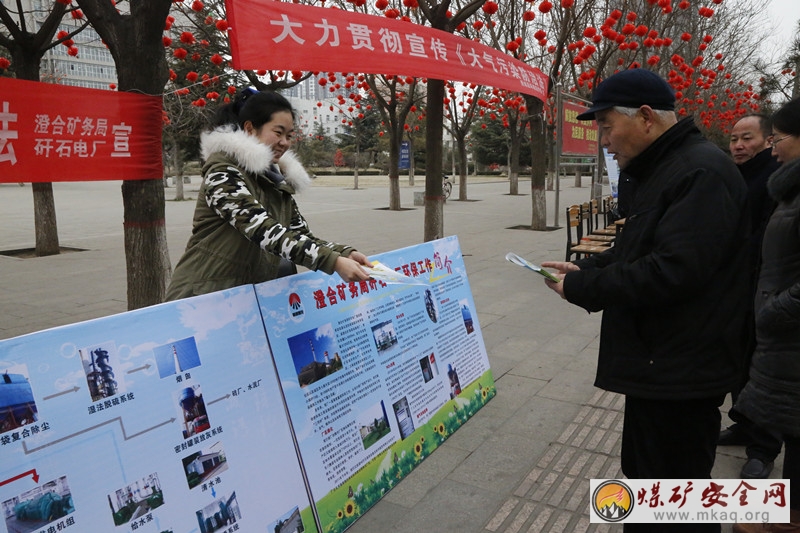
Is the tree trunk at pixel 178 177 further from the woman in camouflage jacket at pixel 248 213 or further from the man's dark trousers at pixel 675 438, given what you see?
the man's dark trousers at pixel 675 438

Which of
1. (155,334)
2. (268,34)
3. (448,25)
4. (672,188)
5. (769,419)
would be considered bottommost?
(769,419)

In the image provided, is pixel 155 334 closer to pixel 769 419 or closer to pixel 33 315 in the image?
pixel 769 419

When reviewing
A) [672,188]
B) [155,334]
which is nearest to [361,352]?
[155,334]

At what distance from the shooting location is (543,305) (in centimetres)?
636

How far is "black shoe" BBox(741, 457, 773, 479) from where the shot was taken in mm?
2773

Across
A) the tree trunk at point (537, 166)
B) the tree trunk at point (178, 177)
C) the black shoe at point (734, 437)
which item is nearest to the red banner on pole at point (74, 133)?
the black shoe at point (734, 437)

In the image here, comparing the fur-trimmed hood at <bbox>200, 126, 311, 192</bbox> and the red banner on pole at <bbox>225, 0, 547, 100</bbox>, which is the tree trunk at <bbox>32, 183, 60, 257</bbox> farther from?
the fur-trimmed hood at <bbox>200, 126, 311, 192</bbox>

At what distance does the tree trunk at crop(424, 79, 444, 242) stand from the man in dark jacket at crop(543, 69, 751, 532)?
5872 mm

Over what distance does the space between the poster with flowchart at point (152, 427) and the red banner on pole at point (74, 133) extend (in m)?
2.94

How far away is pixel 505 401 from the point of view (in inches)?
148

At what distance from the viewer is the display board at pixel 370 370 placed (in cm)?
228

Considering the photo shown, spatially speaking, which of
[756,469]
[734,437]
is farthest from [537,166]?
[756,469]

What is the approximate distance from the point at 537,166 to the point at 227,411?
36.5ft

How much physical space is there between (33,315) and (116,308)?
30.2 inches
